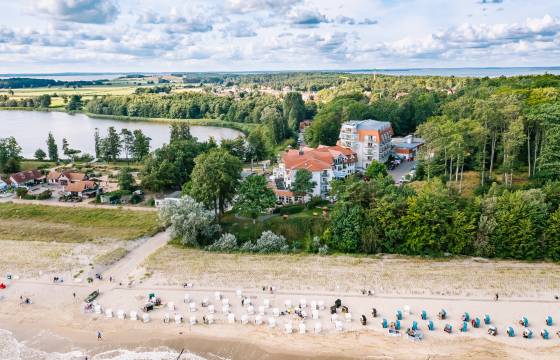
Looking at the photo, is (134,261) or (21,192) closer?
(134,261)

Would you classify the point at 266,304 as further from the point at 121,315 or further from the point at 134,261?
the point at 134,261

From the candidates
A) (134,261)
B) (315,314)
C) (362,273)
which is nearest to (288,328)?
(315,314)

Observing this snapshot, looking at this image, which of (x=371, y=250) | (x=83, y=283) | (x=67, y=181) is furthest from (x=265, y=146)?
(x=83, y=283)

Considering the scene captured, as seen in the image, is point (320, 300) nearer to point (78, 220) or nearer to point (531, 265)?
point (531, 265)

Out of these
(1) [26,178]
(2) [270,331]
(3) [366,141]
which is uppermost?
(3) [366,141]

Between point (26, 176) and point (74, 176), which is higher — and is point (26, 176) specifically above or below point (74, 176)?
below

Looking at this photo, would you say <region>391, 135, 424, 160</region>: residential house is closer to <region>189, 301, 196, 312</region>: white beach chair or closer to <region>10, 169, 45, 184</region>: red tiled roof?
<region>189, 301, 196, 312</region>: white beach chair

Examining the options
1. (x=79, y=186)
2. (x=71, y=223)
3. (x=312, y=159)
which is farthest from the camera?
(x=79, y=186)
